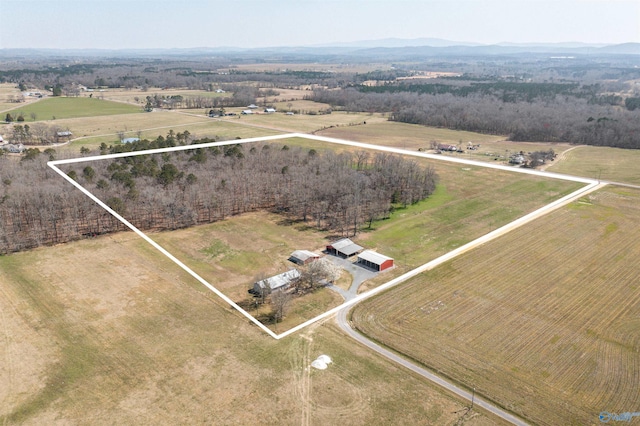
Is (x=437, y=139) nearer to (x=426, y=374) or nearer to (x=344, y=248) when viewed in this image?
(x=344, y=248)

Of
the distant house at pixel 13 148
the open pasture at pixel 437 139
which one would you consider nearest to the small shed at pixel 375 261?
the open pasture at pixel 437 139

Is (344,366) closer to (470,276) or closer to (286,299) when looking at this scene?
(286,299)

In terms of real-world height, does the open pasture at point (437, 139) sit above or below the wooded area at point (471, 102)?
below

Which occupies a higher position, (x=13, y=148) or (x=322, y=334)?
(x=13, y=148)

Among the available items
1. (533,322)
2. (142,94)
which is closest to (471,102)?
(533,322)

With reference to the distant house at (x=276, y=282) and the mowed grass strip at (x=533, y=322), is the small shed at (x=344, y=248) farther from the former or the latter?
the mowed grass strip at (x=533, y=322)

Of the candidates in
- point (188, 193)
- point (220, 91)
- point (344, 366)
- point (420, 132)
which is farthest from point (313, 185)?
point (220, 91)
